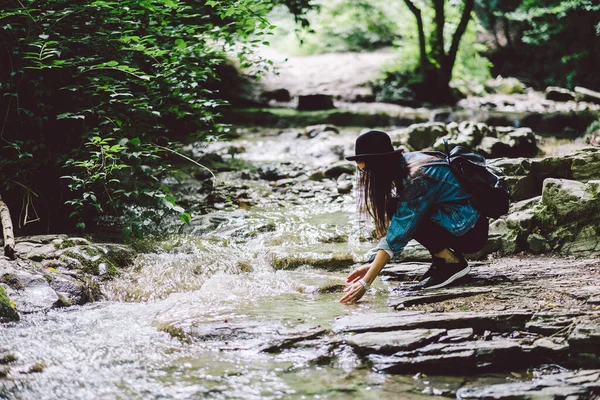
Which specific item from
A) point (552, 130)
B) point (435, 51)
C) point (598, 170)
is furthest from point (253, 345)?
point (435, 51)

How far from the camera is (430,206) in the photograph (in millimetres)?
3787

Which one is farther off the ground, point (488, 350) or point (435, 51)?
point (435, 51)

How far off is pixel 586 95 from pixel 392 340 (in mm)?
15207

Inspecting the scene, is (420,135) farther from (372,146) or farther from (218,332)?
(218,332)

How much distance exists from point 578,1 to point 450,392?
678 inches

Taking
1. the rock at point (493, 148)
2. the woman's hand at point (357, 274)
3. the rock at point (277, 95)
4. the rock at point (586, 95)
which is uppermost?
the rock at point (277, 95)

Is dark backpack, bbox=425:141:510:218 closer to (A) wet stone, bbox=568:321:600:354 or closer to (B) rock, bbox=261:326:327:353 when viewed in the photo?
(A) wet stone, bbox=568:321:600:354

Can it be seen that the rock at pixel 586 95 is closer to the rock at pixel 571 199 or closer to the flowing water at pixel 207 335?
the rock at pixel 571 199

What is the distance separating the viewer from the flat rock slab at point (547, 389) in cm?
247

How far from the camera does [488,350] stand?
2877mm

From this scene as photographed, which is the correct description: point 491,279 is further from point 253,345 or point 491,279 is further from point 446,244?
point 253,345

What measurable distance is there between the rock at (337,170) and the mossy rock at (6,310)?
6206 millimetres

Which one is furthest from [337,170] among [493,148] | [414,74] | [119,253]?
[414,74]

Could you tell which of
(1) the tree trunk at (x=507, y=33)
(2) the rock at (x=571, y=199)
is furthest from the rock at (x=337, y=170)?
(1) the tree trunk at (x=507, y=33)
